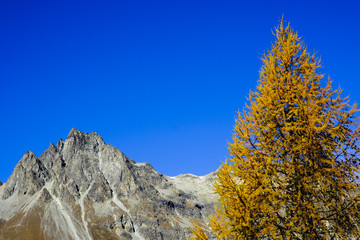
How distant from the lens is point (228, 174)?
942 cm

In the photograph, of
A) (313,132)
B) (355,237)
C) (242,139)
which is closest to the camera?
(355,237)

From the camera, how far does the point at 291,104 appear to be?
941cm

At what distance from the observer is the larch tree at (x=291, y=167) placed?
339 inches

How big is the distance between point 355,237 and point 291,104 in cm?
381

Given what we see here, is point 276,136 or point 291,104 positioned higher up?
point 291,104

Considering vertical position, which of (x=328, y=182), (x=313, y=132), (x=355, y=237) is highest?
(x=313, y=132)

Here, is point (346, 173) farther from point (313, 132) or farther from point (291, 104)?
point (291, 104)

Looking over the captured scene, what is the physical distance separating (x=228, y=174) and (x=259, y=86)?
111 inches

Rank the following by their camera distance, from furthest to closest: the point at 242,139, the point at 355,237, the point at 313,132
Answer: the point at 242,139
the point at 313,132
the point at 355,237

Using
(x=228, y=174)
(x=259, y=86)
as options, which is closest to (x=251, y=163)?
(x=228, y=174)

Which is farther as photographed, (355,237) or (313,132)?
(313,132)

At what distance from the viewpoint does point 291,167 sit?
898 centimetres

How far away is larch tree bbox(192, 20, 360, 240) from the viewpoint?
8602 mm

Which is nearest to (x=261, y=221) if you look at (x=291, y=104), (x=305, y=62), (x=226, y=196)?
(x=226, y=196)
